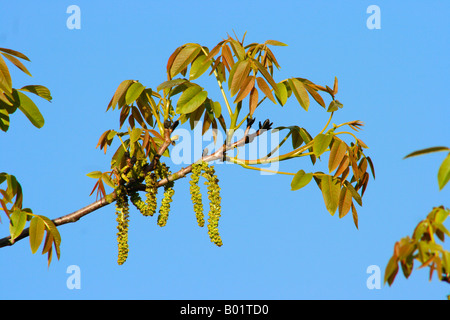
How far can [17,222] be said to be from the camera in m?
Answer: 3.35

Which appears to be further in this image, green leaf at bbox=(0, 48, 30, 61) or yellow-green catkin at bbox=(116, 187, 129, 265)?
green leaf at bbox=(0, 48, 30, 61)

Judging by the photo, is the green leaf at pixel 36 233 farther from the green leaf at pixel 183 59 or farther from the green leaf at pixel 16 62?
the green leaf at pixel 183 59

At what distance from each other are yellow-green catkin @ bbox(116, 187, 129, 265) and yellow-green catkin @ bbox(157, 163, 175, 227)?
0.19 metres

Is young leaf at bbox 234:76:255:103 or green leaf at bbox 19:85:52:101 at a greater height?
green leaf at bbox 19:85:52:101

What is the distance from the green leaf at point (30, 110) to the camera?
3621 mm

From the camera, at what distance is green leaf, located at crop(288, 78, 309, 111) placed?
12.0 feet

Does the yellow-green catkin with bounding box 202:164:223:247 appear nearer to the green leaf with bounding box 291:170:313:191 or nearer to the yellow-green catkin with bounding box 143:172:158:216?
the yellow-green catkin with bounding box 143:172:158:216

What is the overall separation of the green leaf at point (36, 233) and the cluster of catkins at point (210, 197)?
81cm

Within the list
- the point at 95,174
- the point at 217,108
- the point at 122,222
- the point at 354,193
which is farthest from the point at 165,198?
the point at 354,193

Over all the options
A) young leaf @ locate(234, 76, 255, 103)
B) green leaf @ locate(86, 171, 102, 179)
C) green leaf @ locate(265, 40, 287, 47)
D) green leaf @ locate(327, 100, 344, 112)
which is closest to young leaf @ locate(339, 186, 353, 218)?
green leaf @ locate(327, 100, 344, 112)

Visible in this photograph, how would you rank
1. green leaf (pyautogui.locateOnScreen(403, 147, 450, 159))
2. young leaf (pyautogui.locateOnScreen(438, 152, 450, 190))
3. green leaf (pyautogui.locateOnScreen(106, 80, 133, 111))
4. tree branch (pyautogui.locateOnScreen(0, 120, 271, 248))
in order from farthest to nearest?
green leaf (pyautogui.locateOnScreen(106, 80, 133, 111)) < tree branch (pyautogui.locateOnScreen(0, 120, 271, 248)) < young leaf (pyautogui.locateOnScreen(438, 152, 450, 190)) < green leaf (pyautogui.locateOnScreen(403, 147, 450, 159))

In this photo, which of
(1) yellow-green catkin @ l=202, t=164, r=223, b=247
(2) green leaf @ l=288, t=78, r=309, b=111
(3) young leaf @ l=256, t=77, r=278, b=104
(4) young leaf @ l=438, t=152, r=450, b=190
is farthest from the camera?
(2) green leaf @ l=288, t=78, r=309, b=111

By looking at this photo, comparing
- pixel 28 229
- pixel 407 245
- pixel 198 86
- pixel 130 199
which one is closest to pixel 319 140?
pixel 198 86

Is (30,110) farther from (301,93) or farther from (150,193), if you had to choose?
(301,93)
